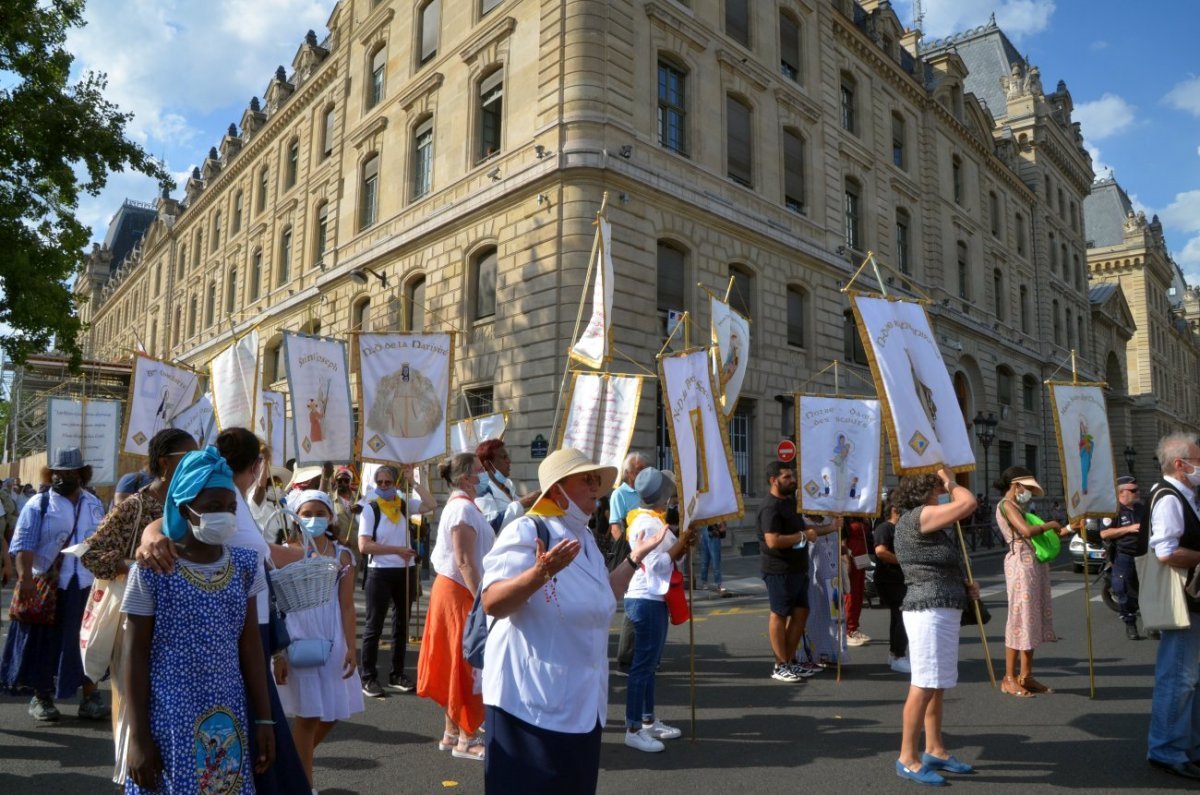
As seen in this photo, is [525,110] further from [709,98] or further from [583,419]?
[583,419]

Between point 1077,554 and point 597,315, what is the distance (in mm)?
13239

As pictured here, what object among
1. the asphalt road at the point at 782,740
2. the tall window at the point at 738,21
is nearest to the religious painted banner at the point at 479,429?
the asphalt road at the point at 782,740

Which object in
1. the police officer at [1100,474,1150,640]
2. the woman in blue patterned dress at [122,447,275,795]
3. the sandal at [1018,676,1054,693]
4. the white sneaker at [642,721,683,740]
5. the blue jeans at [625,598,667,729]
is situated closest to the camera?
the woman in blue patterned dress at [122,447,275,795]

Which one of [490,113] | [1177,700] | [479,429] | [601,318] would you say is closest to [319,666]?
[1177,700]

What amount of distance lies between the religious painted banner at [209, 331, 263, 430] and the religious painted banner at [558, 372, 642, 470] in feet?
13.1

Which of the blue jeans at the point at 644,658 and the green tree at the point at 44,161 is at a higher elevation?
the green tree at the point at 44,161

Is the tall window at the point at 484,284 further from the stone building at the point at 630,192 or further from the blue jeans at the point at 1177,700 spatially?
the blue jeans at the point at 1177,700

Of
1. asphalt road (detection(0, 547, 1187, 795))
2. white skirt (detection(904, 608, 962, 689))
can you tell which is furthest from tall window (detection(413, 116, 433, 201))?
white skirt (detection(904, 608, 962, 689))

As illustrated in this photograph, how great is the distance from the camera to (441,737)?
18.9 feet

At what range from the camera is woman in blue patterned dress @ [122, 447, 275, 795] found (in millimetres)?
2609

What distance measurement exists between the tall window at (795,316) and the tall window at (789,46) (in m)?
6.13

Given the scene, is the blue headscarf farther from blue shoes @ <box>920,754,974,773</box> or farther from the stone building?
the stone building

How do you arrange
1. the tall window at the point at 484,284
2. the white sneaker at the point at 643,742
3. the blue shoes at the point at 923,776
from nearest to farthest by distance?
the blue shoes at the point at 923,776
the white sneaker at the point at 643,742
the tall window at the point at 484,284

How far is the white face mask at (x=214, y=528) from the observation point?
2.72m
